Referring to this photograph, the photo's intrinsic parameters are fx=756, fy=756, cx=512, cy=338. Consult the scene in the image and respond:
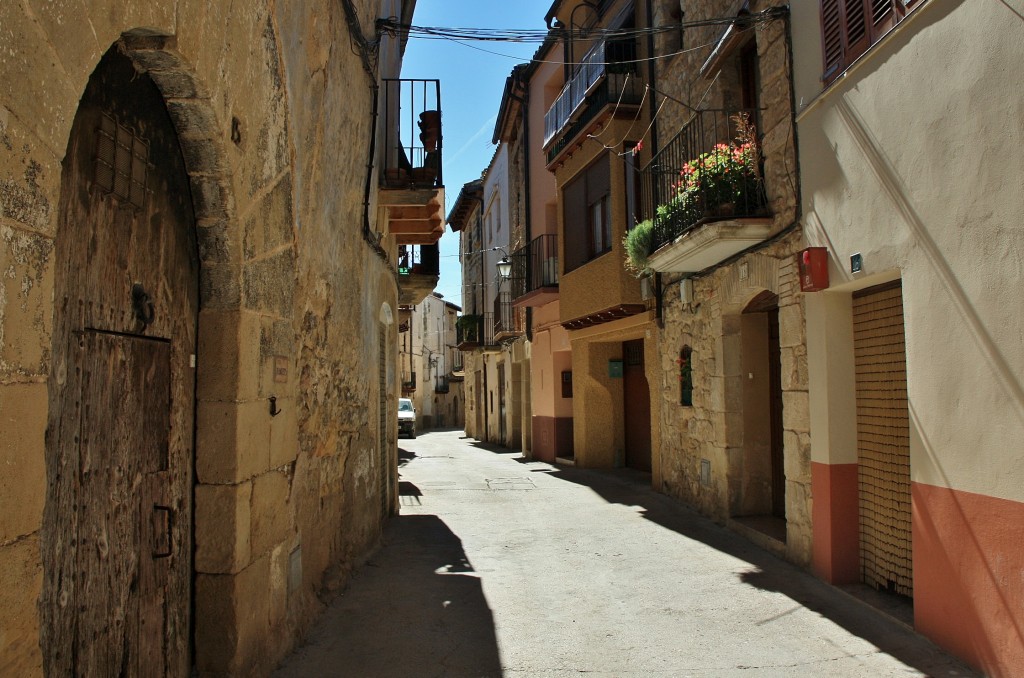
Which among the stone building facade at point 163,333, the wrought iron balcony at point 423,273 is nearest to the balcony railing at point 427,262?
the wrought iron balcony at point 423,273

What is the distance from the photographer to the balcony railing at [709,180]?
23.9 ft

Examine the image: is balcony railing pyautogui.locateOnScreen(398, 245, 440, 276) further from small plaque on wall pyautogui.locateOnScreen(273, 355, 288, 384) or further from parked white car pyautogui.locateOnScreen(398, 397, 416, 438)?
parked white car pyautogui.locateOnScreen(398, 397, 416, 438)

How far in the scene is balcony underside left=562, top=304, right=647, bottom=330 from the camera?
449 inches

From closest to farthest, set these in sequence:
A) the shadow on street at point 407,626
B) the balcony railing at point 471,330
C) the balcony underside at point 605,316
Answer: the shadow on street at point 407,626
the balcony underside at point 605,316
the balcony railing at point 471,330

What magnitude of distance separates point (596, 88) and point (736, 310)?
17.5 ft

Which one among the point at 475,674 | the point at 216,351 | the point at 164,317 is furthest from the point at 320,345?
the point at 475,674

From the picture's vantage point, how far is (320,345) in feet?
17.4

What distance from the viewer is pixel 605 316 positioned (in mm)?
12094

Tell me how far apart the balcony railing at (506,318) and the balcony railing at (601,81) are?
24.0 feet

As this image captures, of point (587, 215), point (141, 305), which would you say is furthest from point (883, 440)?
point (587, 215)

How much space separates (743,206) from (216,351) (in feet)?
17.7

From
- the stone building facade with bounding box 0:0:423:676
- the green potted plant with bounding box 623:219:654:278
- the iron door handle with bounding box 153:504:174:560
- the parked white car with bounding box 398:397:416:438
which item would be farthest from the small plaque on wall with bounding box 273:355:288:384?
the parked white car with bounding box 398:397:416:438

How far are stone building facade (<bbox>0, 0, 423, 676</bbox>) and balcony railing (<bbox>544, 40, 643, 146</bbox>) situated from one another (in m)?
7.02

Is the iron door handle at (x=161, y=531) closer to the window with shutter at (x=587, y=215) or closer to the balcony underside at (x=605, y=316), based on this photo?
the balcony underside at (x=605, y=316)
